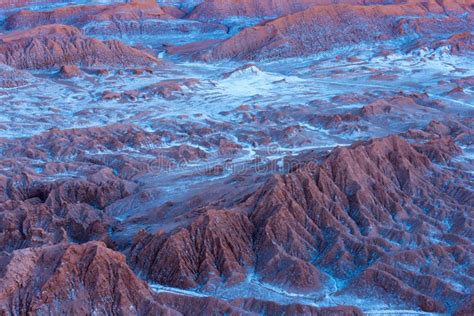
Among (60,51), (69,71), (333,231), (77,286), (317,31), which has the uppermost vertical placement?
(77,286)

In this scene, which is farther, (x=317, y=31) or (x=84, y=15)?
(x=84, y=15)

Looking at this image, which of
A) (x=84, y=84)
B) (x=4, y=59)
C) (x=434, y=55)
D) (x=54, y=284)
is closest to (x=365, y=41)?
(x=434, y=55)

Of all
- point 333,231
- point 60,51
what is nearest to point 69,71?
point 60,51

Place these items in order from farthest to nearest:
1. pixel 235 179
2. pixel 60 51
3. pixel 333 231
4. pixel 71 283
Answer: pixel 60 51 → pixel 235 179 → pixel 333 231 → pixel 71 283

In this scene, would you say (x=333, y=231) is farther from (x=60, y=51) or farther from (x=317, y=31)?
(x=317, y=31)

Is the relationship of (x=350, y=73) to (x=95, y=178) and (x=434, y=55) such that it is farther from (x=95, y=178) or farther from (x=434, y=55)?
(x=95, y=178)

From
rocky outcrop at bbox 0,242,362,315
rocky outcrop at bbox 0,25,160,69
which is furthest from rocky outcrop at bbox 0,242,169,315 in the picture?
rocky outcrop at bbox 0,25,160,69

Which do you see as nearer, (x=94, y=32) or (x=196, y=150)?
(x=196, y=150)
